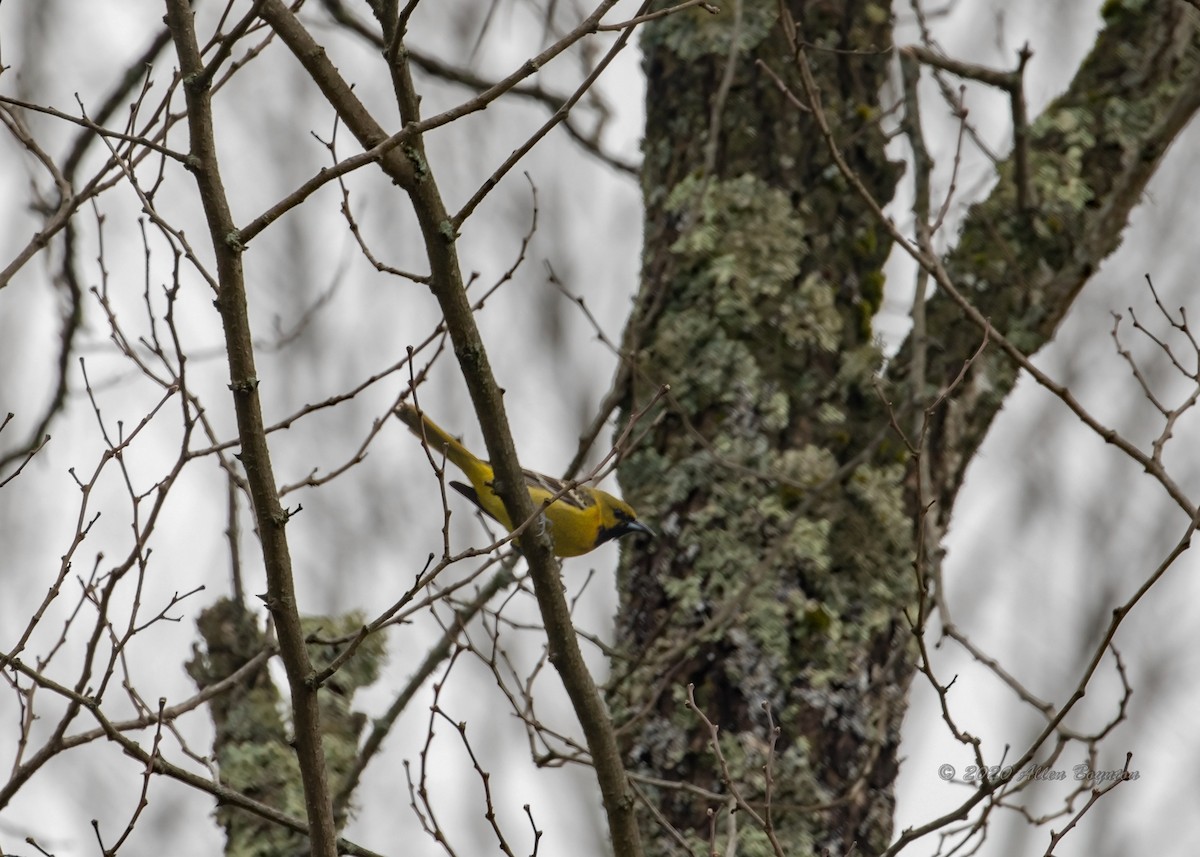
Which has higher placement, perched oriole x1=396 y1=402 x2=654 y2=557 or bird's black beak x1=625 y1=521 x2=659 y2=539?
perched oriole x1=396 y1=402 x2=654 y2=557

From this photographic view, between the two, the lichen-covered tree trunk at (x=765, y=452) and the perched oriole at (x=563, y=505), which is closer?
the lichen-covered tree trunk at (x=765, y=452)

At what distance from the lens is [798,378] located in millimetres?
4418

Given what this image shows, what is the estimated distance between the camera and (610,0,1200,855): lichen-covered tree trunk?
4020mm

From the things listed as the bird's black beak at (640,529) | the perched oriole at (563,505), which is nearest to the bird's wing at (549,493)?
the perched oriole at (563,505)

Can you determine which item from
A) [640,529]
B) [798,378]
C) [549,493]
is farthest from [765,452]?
[549,493]

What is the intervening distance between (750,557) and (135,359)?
6.43 ft

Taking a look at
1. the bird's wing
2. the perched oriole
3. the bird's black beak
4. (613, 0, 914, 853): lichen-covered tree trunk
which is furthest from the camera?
the perched oriole

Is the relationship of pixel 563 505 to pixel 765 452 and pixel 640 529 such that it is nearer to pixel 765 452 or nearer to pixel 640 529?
pixel 640 529

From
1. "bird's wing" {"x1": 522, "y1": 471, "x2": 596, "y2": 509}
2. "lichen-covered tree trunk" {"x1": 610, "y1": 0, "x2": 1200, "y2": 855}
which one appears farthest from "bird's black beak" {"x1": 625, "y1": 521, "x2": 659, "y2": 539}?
"bird's wing" {"x1": 522, "y1": 471, "x2": 596, "y2": 509}

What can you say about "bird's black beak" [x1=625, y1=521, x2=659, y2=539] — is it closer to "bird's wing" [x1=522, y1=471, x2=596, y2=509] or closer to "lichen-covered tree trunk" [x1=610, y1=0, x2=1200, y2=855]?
"lichen-covered tree trunk" [x1=610, y1=0, x2=1200, y2=855]

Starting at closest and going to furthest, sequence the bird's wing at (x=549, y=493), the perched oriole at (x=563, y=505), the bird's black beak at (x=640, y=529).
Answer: the bird's black beak at (x=640, y=529) → the bird's wing at (x=549, y=493) → the perched oriole at (x=563, y=505)

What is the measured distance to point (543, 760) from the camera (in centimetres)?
346

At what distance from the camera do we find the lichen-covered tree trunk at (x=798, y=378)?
4.02 metres

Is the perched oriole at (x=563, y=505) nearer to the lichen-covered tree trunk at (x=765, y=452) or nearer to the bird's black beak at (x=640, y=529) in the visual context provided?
the bird's black beak at (x=640, y=529)
